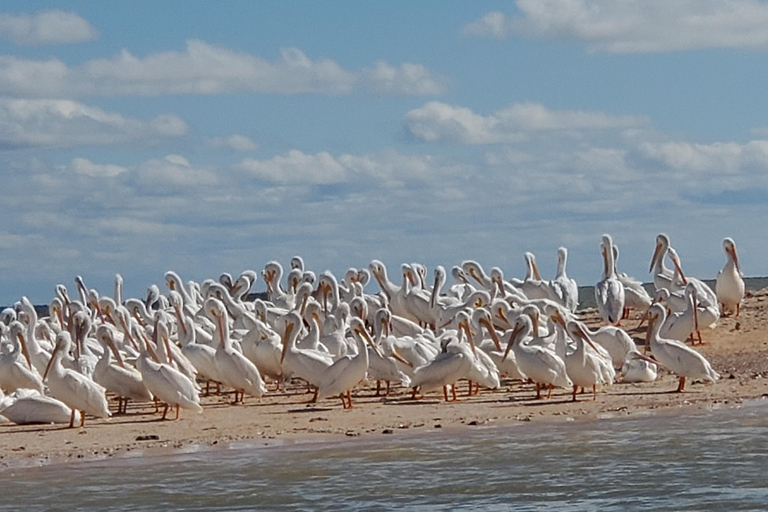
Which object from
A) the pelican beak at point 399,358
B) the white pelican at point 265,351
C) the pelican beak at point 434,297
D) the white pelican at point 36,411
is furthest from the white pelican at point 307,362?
the pelican beak at point 434,297

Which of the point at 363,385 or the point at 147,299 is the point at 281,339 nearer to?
the point at 363,385

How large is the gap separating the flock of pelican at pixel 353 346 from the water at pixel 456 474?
1.54 metres

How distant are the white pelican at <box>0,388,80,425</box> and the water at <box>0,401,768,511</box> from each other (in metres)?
1.80

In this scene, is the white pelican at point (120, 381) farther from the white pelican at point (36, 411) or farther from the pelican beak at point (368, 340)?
the pelican beak at point (368, 340)

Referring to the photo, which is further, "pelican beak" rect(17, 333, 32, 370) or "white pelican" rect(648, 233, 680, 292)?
"white pelican" rect(648, 233, 680, 292)

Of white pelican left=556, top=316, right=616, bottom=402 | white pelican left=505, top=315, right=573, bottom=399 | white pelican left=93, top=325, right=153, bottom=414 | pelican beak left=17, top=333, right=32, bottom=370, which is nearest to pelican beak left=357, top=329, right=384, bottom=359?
white pelican left=505, top=315, right=573, bottom=399

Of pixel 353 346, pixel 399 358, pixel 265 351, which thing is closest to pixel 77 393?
pixel 265 351

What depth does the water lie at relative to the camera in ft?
32.9

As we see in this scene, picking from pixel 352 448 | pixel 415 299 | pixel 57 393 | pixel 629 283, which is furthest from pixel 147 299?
pixel 352 448

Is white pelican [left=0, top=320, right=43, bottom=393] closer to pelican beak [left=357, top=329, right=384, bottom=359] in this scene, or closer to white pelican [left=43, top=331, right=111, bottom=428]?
white pelican [left=43, top=331, right=111, bottom=428]

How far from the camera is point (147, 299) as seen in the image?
80.3 ft

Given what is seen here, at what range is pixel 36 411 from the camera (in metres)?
13.3

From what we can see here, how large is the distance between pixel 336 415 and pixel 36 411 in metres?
2.72

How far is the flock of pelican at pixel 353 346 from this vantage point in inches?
548
